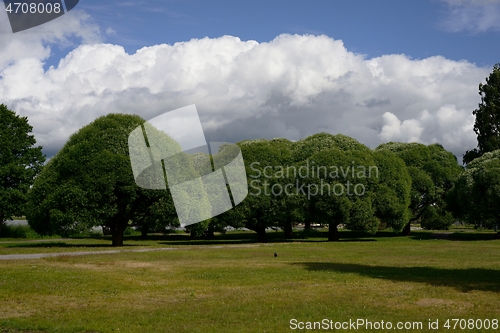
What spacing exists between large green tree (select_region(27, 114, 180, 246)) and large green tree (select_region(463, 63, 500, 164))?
2082 inches

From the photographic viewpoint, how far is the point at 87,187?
4606 cm

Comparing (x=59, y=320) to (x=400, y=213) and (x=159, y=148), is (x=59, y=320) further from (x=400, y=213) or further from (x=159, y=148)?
(x=400, y=213)

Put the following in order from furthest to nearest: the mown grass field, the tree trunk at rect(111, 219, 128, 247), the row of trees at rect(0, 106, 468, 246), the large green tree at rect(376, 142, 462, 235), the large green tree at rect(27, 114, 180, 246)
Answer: the large green tree at rect(376, 142, 462, 235), the tree trunk at rect(111, 219, 128, 247), the row of trees at rect(0, 106, 468, 246), the large green tree at rect(27, 114, 180, 246), the mown grass field

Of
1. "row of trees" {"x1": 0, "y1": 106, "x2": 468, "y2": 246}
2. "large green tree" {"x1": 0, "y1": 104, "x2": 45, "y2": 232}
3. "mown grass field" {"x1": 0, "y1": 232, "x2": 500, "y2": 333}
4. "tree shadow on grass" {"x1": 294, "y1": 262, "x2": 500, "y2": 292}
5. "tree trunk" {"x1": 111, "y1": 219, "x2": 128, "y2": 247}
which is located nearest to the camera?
"mown grass field" {"x1": 0, "y1": 232, "x2": 500, "y2": 333}

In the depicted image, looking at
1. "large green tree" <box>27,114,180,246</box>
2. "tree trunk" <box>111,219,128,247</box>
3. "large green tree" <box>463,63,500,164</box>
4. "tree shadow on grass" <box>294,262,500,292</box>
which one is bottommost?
"tree shadow on grass" <box>294,262,500,292</box>

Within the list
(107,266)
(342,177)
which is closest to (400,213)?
(342,177)

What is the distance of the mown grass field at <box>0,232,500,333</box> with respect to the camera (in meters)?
14.5

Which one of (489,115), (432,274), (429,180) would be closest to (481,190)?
(429,180)

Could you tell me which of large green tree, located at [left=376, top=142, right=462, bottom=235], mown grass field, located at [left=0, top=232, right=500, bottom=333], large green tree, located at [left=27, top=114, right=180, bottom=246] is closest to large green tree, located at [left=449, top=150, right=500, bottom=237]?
large green tree, located at [left=376, top=142, right=462, bottom=235]

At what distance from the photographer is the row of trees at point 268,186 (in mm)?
46344

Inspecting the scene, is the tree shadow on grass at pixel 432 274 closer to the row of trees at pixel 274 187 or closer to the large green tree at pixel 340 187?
the row of trees at pixel 274 187

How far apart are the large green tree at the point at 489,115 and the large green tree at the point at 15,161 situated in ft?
206

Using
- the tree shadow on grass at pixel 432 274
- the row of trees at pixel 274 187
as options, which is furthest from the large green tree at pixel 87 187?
the tree shadow on grass at pixel 432 274

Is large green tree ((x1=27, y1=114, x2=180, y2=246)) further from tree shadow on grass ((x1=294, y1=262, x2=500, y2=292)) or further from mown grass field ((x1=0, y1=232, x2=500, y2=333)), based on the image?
Result: tree shadow on grass ((x1=294, y1=262, x2=500, y2=292))
